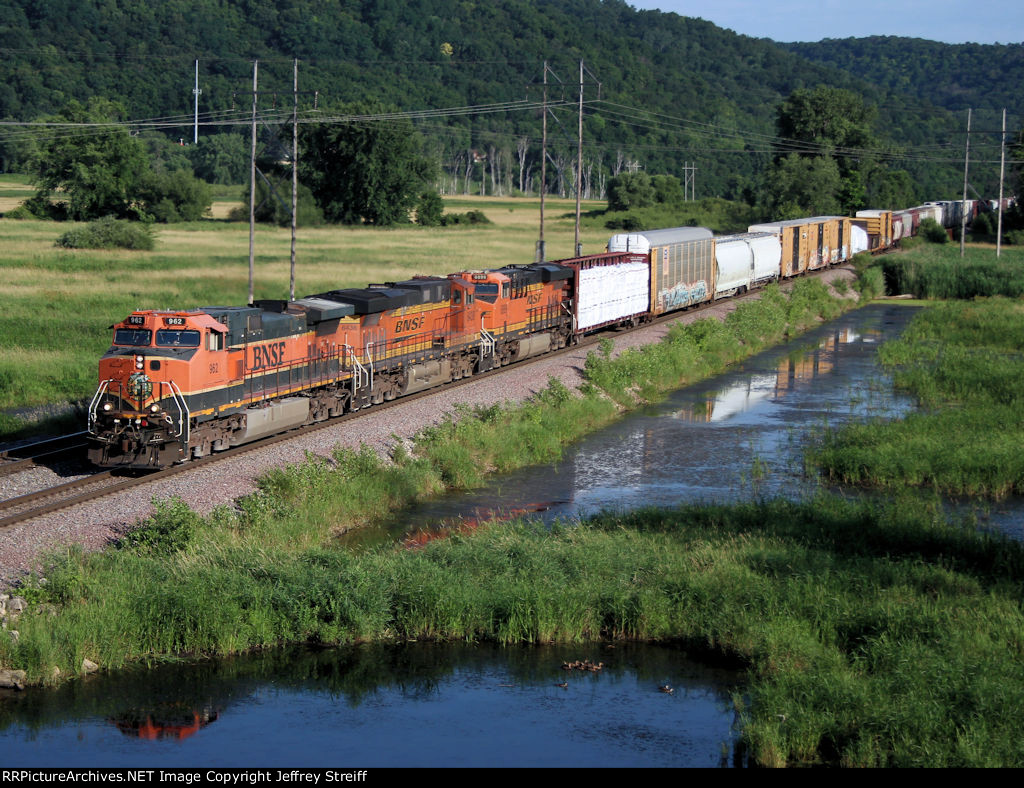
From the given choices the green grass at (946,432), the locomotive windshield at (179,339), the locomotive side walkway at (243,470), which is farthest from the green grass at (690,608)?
the green grass at (946,432)

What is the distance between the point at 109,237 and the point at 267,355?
2140 inches

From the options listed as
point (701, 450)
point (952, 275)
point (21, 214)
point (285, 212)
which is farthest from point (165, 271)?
point (285, 212)

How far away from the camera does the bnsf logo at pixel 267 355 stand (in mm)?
27969

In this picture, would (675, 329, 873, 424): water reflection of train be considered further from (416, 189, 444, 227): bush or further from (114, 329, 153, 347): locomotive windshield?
(416, 189, 444, 227): bush

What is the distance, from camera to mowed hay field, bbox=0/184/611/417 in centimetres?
4028

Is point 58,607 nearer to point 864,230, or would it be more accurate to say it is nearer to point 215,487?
point 215,487

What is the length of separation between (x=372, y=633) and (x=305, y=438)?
36.2 feet

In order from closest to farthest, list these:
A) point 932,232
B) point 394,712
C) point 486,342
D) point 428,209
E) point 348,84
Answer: point 394,712
point 486,342
point 932,232
point 428,209
point 348,84

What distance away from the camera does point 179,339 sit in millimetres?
25688

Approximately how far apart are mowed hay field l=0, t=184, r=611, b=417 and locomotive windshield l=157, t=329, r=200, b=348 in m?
10.3

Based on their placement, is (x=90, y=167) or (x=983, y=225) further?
(x=983, y=225)

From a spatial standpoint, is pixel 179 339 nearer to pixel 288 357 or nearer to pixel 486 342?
pixel 288 357

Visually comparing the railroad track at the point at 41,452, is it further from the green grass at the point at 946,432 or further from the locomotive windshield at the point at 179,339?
the green grass at the point at 946,432

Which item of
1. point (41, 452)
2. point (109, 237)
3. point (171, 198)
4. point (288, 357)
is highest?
point (171, 198)
